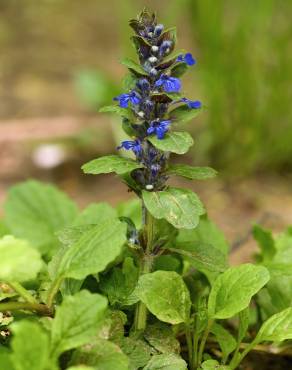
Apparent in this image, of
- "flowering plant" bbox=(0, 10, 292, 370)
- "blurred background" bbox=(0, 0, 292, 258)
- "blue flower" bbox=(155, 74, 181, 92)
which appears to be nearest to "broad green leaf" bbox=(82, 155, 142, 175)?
"flowering plant" bbox=(0, 10, 292, 370)

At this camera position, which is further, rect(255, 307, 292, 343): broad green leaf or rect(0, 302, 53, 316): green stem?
rect(255, 307, 292, 343): broad green leaf

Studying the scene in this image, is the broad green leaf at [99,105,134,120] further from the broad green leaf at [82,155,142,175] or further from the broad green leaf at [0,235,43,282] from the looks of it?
the broad green leaf at [0,235,43,282]

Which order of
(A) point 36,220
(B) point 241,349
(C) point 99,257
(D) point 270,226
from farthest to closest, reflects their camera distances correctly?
1. (D) point 270,226
2. (A) point 36,220
3. (B) point 241,349
4. (C) point 99,257

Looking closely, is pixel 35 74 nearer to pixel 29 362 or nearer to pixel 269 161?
pixel 269 161

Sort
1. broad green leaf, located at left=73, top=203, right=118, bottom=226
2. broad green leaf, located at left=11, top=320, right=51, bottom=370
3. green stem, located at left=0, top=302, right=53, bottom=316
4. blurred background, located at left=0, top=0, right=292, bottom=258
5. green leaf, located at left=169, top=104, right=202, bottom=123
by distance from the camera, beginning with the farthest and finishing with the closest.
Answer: blurred background, located at left=0, top=0, right=292, bottom=258
broad green leaf, located at left=73, top=203, right=118, bottom=226
green leaf, located at left=169, top=104, right=202, bottom=123
green stem, located at left=0, top=302, right=53, bottom=316
broad green leaf, located at left=11, top=320, right=51, bottom=370

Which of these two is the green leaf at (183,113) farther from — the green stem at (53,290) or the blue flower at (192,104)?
the green stem at (53,290)

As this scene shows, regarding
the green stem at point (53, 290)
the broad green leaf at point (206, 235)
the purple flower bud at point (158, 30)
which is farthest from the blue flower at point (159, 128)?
the broad green leaf at point (206, 235)

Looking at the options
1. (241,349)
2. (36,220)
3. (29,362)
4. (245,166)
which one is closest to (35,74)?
(245,166)
